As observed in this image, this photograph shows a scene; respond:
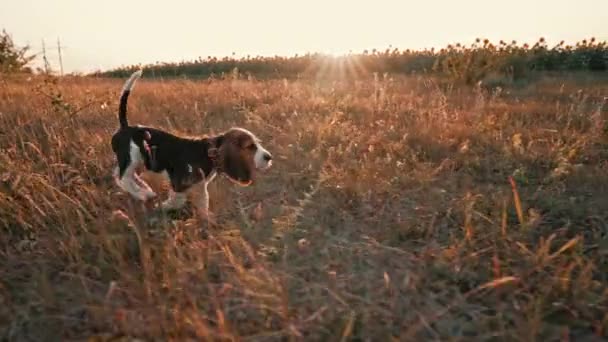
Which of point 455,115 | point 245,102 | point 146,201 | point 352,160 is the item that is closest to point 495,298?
point 352,160

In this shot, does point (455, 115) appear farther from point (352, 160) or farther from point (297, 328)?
point (297, 328)

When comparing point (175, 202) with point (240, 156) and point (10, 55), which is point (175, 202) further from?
point (10, 55)

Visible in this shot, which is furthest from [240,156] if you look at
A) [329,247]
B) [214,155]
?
→ [329,247]

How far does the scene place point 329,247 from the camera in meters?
3.03

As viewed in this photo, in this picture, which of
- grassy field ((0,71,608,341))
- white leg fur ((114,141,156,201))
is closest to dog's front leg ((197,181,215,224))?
grassy field ((0,71,608,341))

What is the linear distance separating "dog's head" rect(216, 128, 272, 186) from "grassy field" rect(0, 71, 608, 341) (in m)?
0.28

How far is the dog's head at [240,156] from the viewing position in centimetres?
352

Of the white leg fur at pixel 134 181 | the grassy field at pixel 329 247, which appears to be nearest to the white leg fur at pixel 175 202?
the grassy field at pixel 329 247

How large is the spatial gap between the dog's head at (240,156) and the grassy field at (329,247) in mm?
282

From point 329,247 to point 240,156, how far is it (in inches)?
41.4

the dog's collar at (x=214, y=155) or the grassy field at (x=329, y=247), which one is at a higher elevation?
the dog's collar at (x=214, y=155)

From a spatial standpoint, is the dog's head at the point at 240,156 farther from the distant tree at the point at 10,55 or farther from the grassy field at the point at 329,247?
the distant tree at the point at 10,55

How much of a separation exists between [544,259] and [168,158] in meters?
2.74

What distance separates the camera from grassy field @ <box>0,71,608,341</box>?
7.37ft
